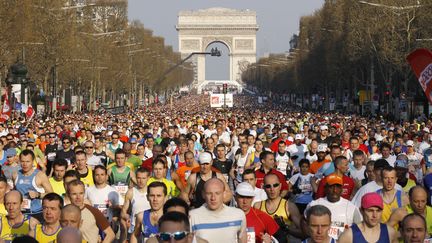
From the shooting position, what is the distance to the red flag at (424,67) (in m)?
10.0

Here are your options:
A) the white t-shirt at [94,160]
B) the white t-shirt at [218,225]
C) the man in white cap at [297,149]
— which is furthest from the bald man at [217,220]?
the man in white cap at [297,149]

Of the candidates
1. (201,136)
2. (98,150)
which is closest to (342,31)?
(201,136)

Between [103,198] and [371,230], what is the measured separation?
4.52 meters

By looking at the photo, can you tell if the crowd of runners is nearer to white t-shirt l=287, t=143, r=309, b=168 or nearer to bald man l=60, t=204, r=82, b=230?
bald man l=60, t=204, r=82, b=230

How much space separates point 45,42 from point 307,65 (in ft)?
133

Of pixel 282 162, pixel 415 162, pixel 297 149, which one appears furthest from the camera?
pixel 297 149

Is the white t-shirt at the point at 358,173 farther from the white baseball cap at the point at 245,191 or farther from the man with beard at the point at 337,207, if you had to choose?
the white baseball cap at the point at 245,191

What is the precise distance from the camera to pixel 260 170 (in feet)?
49.6

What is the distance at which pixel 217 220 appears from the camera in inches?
364

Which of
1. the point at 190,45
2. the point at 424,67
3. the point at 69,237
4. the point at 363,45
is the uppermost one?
the point at 190,45

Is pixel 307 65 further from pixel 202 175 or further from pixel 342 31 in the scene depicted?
pixel 202 175

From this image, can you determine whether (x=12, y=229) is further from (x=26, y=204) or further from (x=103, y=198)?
(x=26, y=204)

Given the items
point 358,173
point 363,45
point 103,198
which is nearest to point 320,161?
point 358,173

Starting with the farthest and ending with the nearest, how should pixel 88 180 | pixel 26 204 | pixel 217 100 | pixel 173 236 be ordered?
pixel 217 100, pixel 88 180, pixel 26 204, pixel 173 236
